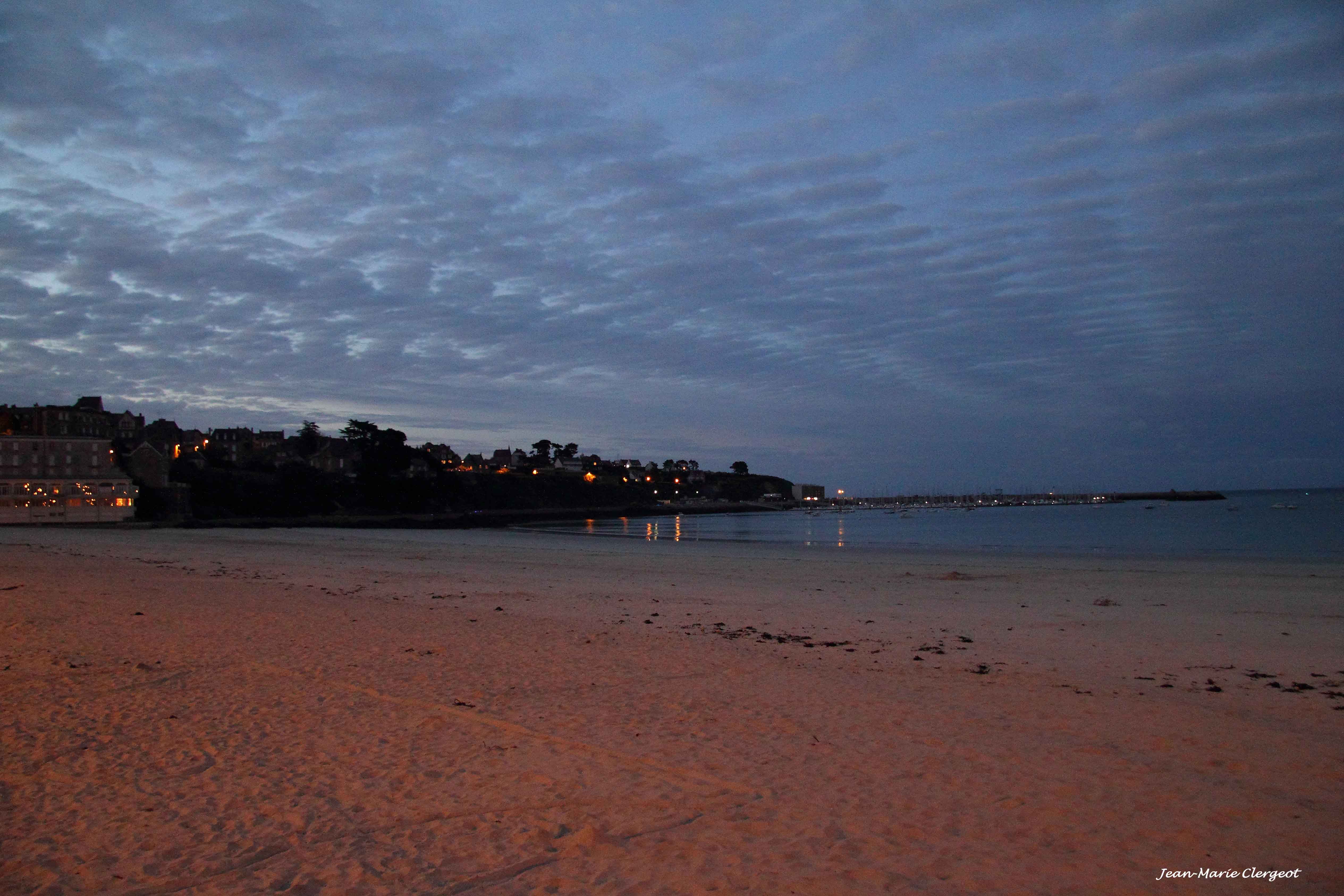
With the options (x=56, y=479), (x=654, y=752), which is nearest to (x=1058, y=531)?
(x=654, y=752)

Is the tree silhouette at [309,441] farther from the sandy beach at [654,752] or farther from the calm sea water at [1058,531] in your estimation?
the sandy beach at [654,752]

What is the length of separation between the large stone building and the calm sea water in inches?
1452

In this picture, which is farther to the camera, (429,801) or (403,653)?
(403,653)

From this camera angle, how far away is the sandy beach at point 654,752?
4582 millimetres

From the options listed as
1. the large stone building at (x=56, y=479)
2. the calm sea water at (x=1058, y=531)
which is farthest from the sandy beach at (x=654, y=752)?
the large stone building at (x=56, y=479)

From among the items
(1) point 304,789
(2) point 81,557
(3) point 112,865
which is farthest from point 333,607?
(2) point 81,557

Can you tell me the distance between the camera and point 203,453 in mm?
98750

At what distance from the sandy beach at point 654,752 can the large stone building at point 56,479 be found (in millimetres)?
56566

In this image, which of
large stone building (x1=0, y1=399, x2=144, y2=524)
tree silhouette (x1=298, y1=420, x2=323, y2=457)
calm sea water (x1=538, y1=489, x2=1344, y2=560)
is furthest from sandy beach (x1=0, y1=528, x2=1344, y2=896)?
tree silhouette (x1=298, y1=420, x2=323, y2=457)

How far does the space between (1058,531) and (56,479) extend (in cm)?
8443

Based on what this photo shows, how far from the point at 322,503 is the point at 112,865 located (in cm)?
8968

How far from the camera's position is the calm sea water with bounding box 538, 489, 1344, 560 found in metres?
41.8

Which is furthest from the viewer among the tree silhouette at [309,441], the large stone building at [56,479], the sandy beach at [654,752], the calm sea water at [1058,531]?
the tree silhouette at [309,441]

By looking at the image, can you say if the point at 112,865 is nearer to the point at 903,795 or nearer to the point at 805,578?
the point at 903,795
